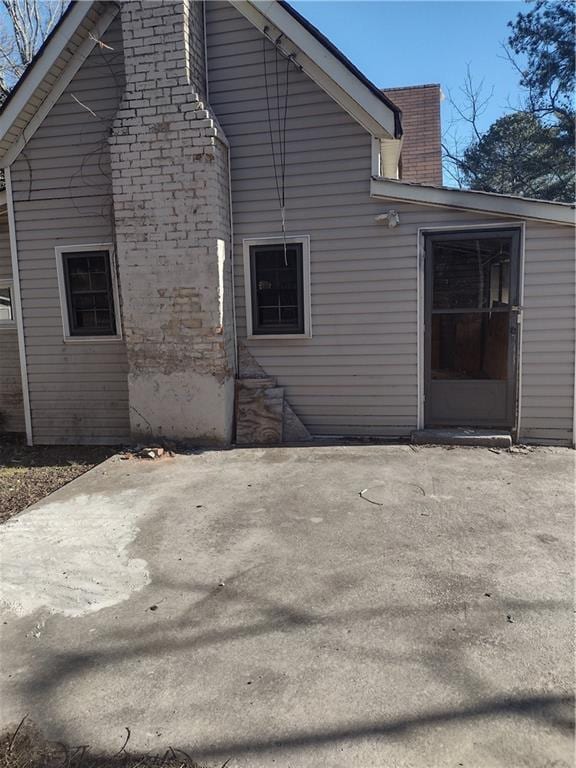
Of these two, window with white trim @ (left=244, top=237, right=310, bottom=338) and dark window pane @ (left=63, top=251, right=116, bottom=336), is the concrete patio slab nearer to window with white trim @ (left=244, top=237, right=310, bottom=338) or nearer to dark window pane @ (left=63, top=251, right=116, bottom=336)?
window with white trim @ (left=244, top=237, right=310, bottom=338)

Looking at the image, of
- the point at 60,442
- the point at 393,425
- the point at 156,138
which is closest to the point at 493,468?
the point at 393,425

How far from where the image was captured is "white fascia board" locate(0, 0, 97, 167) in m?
5.95

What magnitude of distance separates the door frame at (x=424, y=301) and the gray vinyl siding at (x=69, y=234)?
12.7 feet

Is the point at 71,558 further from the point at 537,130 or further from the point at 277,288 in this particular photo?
the point at 537,130

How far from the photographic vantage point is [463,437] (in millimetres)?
5832

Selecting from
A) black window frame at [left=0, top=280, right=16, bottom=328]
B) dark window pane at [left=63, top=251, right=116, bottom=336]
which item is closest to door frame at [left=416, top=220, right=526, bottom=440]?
dark window pane at [left=63, top=251, right=116, bottom=336]

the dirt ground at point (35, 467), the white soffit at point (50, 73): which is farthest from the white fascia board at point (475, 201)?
the dirt ground at point (35, 467)

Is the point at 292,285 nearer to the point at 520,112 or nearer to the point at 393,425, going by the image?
the point at 393,425

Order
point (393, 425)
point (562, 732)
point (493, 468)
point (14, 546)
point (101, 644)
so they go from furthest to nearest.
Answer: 1. point (393, 425)
2. point (493, 468)
3. point (14, 546)
4. point (101, 644)
5. point (562, 732)

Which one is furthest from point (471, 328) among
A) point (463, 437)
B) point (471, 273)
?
point (463, 437)

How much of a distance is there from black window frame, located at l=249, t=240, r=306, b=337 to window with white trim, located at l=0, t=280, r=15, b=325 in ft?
12.1

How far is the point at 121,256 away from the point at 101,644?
183 inches

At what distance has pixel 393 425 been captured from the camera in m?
6.27

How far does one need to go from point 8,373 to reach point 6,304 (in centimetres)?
102
